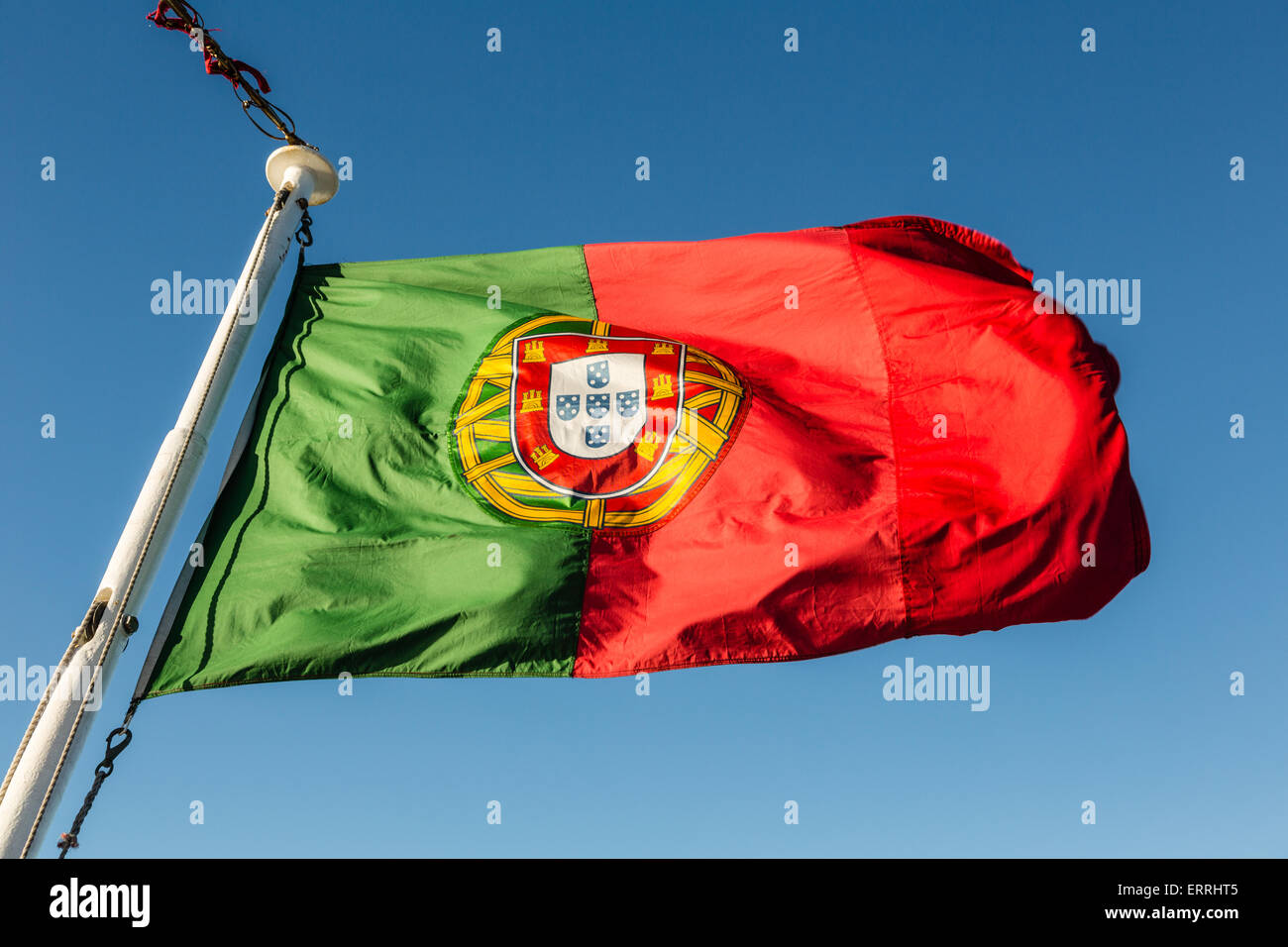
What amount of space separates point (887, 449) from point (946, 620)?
1.35m

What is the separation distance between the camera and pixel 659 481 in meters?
7.83

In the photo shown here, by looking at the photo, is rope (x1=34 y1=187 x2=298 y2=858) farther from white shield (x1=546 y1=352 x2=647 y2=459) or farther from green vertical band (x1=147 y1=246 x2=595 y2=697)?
white shield (x1=546 y1=352 x2=647 y2=459)

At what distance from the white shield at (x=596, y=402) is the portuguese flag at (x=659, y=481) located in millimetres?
21

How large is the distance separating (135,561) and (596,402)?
3164 mm

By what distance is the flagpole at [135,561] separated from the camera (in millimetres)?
5684

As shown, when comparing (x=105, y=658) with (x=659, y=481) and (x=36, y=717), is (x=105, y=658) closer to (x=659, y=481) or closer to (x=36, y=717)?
(x=36, y=717)

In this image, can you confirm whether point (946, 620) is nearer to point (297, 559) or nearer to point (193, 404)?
point (297, 559)

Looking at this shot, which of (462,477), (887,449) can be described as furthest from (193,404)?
(887,449)

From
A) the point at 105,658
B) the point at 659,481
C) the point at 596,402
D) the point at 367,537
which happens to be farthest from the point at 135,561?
the point at 659,481

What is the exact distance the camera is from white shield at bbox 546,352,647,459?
794cm

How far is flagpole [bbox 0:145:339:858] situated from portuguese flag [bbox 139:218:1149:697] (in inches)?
15.9

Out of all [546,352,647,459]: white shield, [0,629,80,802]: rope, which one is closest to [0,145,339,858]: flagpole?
[0,629,80,802]: rope

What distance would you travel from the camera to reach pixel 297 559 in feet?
23.2

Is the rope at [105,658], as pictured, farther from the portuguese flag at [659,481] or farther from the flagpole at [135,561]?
the portuguese flag at [659,481]
